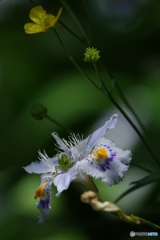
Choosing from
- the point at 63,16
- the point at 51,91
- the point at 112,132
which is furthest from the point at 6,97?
the point at 112,132

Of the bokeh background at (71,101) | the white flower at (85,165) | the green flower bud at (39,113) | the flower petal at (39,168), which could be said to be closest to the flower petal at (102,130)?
the white flower at (85,165)

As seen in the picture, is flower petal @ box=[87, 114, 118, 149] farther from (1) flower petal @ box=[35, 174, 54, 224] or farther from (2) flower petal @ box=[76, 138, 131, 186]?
(1) flower petal @ box=[35, 174, 54, 224]

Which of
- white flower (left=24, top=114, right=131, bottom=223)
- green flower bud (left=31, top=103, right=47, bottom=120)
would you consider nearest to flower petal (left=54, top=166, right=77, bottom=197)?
white flower (left=24, top=114, right=131, bottom=223)

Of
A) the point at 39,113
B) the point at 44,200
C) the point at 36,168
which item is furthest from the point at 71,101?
the point at 44,200

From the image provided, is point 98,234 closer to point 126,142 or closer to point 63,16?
point 126,142

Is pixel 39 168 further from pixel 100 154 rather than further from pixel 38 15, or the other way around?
pixel 38 15
